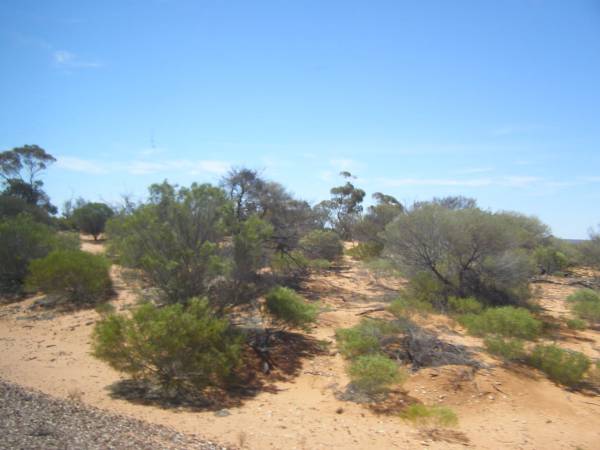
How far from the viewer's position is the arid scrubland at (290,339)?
24.2 feet

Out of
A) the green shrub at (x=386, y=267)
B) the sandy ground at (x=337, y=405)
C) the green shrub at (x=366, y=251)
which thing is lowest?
the sandy ground at (x=337, y=405)

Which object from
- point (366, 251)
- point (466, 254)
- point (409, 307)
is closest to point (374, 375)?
point (409, 307)

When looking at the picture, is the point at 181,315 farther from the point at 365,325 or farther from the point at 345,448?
the point at 365,325

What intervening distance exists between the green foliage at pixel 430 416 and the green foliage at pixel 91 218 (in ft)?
109

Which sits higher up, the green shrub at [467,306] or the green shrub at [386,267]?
the green shrub at [386,267]

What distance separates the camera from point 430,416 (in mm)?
7316

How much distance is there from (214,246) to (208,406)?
3655 mm

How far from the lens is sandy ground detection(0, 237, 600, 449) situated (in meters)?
6.74

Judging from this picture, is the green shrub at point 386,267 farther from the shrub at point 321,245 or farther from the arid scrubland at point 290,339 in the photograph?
the shrub at point 321,245

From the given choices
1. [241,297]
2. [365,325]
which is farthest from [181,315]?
[365,325]

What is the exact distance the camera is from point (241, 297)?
11.0m

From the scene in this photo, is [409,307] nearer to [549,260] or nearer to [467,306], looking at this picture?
[467,306]

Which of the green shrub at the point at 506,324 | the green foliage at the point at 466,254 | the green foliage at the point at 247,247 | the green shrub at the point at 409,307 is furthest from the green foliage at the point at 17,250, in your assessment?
the green shrub at the point at 506,324

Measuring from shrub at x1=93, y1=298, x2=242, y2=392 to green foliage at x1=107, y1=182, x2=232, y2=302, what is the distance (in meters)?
1.66
